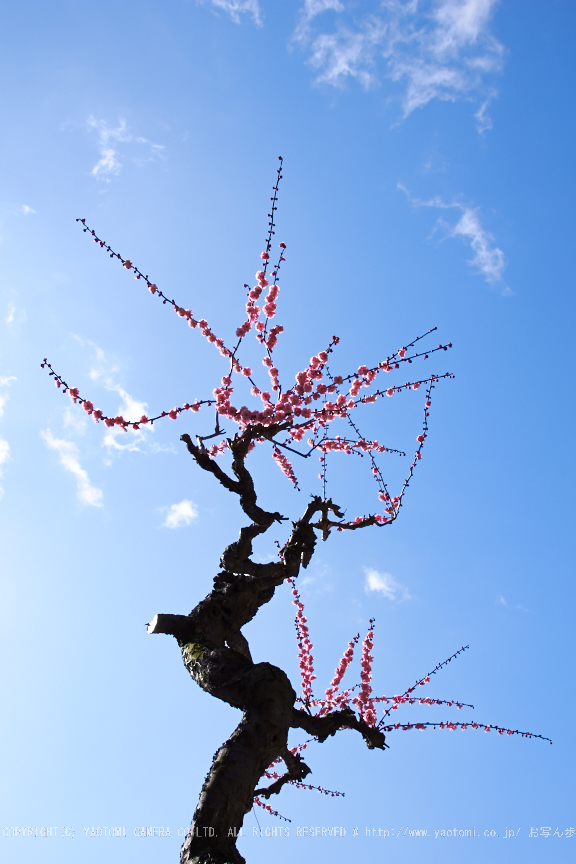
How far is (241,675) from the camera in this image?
16.0 ft

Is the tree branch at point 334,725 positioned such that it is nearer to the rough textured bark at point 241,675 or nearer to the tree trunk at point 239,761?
the rough textured bark at point 241,675

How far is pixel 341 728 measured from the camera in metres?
6.04

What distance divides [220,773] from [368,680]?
217 inches

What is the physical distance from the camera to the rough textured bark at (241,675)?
12.1 feet

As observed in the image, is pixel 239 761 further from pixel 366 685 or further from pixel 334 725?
pixel 366 685

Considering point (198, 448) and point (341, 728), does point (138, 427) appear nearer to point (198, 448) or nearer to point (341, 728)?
point (198, 448)

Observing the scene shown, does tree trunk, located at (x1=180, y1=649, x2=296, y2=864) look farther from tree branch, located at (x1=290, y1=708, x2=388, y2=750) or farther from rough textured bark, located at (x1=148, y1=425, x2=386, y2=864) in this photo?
tree branch, located at (x1=290, y1=708, x2=388, y2=750)

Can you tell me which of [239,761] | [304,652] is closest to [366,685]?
[304,652]

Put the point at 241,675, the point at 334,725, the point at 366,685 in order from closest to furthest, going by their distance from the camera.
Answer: the point at 241,675 → the point at 334,725 → the point at 366,685

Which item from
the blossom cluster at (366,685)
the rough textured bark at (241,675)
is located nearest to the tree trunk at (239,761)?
the rough textured bark at (241,675)

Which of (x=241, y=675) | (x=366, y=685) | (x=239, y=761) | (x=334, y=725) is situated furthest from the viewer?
(x=366, y=685)

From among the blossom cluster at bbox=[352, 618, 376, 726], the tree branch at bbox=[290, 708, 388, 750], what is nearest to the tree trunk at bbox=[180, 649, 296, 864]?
the tree branch at bbox=[290, 708, 388, 750]

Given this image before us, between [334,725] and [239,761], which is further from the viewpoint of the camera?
[334,725]

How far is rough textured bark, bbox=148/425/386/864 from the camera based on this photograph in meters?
3.69
